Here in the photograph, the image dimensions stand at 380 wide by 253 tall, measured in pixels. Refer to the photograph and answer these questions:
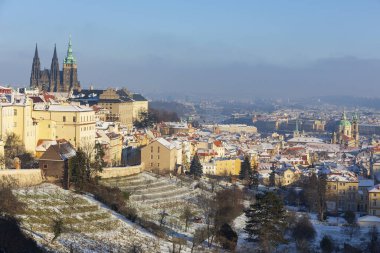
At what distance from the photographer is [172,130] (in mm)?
74812

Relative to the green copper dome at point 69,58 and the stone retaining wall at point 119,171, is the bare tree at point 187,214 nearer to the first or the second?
the stone retaining wall at point 119,171

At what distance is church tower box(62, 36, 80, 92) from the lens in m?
90.3

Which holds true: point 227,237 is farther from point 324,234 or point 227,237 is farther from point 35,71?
point 35,71

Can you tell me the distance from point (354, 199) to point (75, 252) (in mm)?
29977

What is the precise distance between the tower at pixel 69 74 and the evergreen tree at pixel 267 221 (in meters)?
59.7

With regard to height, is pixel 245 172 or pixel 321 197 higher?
pixel 245 172

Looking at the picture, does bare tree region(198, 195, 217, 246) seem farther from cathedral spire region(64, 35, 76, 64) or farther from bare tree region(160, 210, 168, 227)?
cathedral spire region(64, 35, 76, 64)

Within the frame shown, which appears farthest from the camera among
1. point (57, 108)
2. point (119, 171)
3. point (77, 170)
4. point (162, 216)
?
point (57, 108)

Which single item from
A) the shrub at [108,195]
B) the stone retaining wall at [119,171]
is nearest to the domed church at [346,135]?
the stone retaining wall at [119,171]

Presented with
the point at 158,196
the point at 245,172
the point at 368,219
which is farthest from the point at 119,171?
the point at 245,172

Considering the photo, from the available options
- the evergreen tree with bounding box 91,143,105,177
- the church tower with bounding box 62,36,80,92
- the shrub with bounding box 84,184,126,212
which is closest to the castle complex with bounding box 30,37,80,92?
the church tower with bounding box 62,36,80,92

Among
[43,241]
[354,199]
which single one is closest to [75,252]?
[43,241]

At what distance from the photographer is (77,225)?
96.0ft

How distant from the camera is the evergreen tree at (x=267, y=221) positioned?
3209 centimetres
